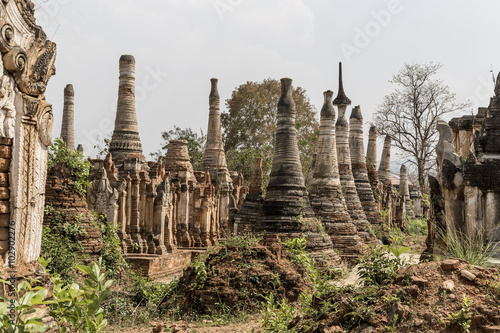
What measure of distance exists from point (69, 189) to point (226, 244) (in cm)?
318

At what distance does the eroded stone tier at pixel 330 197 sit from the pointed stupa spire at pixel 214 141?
9395mm

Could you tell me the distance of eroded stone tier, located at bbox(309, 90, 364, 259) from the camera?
15.2 metres

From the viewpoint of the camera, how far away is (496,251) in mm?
6969

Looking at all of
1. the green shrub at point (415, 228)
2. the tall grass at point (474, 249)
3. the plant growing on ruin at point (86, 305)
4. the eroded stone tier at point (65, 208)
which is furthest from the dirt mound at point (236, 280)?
the green shrub at point (415, 228)

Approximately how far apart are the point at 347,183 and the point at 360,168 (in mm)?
2453

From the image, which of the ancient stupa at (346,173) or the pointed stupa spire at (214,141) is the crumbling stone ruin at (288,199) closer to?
the ancient stupa at (346,173)

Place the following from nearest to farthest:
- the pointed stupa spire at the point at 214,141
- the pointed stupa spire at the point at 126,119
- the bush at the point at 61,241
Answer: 1. the bush at the point at 61,241
2. the pointed stupa spire at the point at 126,119
3. the pointed stupa spire at the point at 214,141

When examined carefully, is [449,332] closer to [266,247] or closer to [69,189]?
[266,247]

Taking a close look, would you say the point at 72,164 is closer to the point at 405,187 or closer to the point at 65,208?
the point at 65,208

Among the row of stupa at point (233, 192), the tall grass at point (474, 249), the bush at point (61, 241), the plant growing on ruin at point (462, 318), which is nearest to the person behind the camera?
the plant growing on ruin at point (462, 318)

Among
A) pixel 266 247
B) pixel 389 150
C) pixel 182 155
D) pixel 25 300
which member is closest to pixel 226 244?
pixel 266 247

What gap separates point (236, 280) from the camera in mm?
8844

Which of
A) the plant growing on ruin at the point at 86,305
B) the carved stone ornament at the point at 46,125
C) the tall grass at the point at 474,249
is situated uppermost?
the carved stone ornament at the point at 46,125

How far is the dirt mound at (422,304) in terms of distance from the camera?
4.88m
